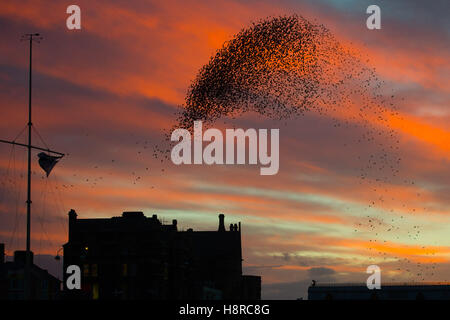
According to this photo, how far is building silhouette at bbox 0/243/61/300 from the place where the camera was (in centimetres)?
13662

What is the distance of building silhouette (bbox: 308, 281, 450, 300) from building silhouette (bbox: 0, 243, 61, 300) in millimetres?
47519

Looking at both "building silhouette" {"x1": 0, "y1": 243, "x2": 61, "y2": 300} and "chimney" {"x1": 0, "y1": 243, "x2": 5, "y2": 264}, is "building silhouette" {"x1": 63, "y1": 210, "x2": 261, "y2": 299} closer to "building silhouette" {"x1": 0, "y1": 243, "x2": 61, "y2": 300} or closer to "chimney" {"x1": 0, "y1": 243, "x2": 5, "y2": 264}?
A: "building silhouette" {"x1": 0, "y1": 243, "x2": 61, "y2": 300}

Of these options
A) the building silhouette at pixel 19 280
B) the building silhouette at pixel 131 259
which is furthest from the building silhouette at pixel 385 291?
the building silhouette at pixel 19 280

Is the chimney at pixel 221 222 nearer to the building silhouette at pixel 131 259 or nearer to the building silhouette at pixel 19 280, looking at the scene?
the building silhouette at pixel 131 259

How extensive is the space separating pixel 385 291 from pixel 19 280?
64015 mm

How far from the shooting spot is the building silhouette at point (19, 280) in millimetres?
136625

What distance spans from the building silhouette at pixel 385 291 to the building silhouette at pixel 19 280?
156 feet

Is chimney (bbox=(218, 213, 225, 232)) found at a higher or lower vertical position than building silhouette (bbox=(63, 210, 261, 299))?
higher

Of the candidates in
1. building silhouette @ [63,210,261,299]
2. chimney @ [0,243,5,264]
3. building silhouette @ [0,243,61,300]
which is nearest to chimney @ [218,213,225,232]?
building silhouette @ [63,210,261,299]
